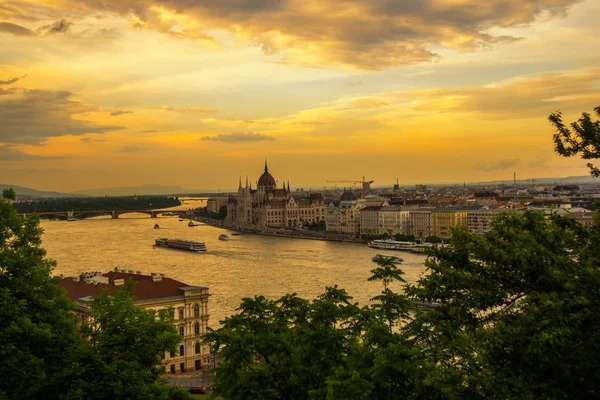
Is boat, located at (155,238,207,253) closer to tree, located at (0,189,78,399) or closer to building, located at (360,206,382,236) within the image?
building, located at (360,206,382,236)

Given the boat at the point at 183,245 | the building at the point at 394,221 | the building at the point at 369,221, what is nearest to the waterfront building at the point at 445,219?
the building at the point at 394,221

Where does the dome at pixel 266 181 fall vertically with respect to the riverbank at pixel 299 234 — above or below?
above

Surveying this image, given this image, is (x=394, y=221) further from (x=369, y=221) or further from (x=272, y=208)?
(x=272, y=208)

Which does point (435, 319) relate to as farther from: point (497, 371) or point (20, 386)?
point (20, 386)

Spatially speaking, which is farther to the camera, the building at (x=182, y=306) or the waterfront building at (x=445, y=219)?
the waterfront building at (x=445, y=219)

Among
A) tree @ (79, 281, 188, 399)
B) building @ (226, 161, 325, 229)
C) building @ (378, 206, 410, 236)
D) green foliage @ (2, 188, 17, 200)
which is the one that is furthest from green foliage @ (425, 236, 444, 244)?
green foliage @ (2, 188, 17, 200)

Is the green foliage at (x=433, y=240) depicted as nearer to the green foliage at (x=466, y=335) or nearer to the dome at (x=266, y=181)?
the dome at (x=266, y=181)

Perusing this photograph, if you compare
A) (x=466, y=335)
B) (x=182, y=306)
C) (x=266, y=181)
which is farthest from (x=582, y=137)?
(x=266, y=181)
